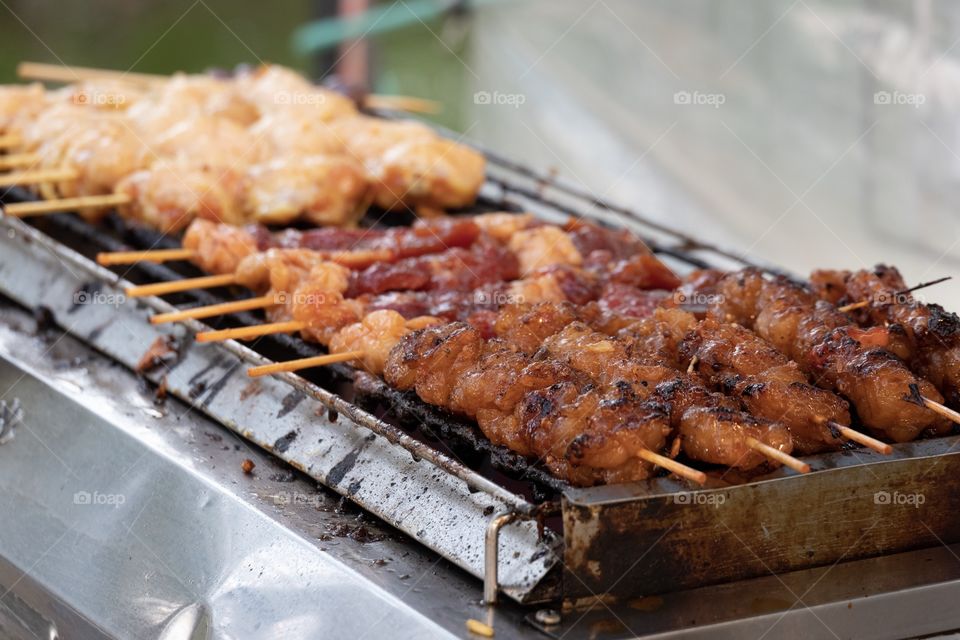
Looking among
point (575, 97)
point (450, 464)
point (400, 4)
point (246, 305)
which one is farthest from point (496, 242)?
point (400, 4)

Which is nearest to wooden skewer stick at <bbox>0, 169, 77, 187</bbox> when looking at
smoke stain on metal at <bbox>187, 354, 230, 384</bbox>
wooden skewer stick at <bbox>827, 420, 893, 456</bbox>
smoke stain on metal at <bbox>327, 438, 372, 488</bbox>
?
smoke stain on metal at <bbox>187, 354, 230, 384</bbox>

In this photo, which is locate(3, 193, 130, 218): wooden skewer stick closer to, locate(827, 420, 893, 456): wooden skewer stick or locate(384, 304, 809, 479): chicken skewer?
locate(384, 304, 809, 479): chicken skewer

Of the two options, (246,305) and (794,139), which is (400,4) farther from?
(246,305)

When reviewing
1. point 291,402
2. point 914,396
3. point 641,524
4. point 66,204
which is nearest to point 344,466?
point 291,402

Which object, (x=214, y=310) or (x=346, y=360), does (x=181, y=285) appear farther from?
(x=346, y=360)

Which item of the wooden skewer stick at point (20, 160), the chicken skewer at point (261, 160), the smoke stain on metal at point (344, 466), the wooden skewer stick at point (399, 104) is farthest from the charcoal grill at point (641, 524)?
the wooden skewer stick at point (399, 104)
